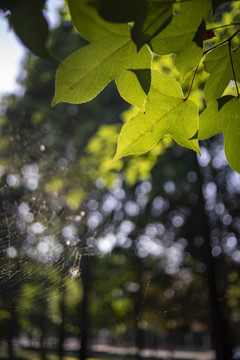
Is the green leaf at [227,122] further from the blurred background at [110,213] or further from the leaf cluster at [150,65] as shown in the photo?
the blurred background at [110,213]

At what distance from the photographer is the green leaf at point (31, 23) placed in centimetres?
33

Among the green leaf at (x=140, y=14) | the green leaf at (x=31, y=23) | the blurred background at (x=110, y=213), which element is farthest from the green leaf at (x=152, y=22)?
the blurred background at (x=110, y=213)

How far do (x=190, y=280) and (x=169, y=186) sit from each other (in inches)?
100

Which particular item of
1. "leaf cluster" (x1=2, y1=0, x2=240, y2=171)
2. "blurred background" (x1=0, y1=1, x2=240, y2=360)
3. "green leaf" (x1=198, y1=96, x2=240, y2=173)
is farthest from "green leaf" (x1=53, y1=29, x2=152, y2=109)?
"blurred background" (x1=0, y1=1, x2=240, y2=360)

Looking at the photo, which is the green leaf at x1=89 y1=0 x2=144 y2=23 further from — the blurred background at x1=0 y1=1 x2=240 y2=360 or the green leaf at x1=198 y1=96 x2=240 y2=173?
the blurred background at x1=0 y1=1 x2=240 y2=360

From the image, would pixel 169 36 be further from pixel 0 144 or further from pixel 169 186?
pixel 169 186

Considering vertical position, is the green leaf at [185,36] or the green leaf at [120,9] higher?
the green leaf at [120,9]

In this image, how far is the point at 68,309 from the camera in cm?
696

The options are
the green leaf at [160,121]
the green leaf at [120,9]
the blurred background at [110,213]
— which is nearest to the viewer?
the green leaf at [120,9]

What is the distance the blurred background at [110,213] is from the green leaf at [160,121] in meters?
1.34

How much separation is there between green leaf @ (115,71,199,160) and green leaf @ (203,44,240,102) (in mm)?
51

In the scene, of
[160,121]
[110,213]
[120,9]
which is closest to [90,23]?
[120,9]

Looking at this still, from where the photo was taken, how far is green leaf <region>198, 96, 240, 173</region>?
19.2 inches

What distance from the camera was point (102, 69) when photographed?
15.8 inches
